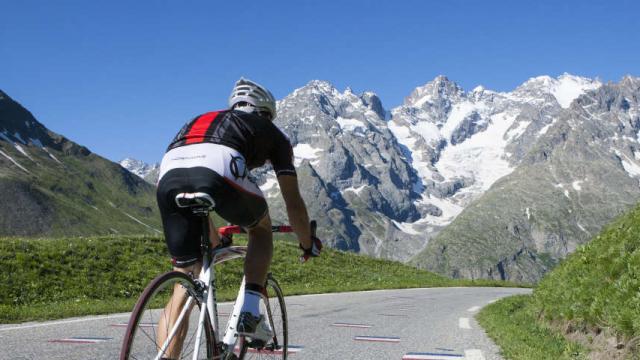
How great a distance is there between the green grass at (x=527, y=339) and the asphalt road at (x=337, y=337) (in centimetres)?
29

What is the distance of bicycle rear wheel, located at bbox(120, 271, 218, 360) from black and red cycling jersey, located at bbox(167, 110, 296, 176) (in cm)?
110

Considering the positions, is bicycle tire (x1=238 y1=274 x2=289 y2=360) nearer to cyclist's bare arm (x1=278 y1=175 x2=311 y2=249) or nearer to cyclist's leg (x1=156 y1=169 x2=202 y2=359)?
cyclist's bare arm (x1=278 y1=175 x2=311 y2=249)

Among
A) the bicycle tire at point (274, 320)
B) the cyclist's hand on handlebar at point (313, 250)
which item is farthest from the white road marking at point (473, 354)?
the cyclist's hand on handlebar at point (313, 250)

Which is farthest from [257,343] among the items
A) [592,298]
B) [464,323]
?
[464,323]

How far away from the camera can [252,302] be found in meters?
4.58

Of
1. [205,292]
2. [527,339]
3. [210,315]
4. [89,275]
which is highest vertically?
[89,275]

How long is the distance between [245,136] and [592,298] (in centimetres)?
749

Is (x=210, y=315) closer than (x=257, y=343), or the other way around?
(x=210, y=315)

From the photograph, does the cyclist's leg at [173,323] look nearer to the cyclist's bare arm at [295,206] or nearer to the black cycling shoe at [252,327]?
the black cycling shoe at [252,327]

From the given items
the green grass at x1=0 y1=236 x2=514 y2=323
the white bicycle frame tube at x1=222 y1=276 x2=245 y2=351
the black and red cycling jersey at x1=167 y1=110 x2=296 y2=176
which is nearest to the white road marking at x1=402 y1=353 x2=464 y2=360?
the white bicycle frame tube at x1=222 y1=276 x2=245 y2=351

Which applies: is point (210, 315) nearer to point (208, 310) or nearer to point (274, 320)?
point (208, 310)

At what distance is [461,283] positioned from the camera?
39156 mm

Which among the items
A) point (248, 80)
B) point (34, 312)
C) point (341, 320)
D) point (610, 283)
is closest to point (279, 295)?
point (248, 80)

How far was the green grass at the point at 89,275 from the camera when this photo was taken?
15.2 m
